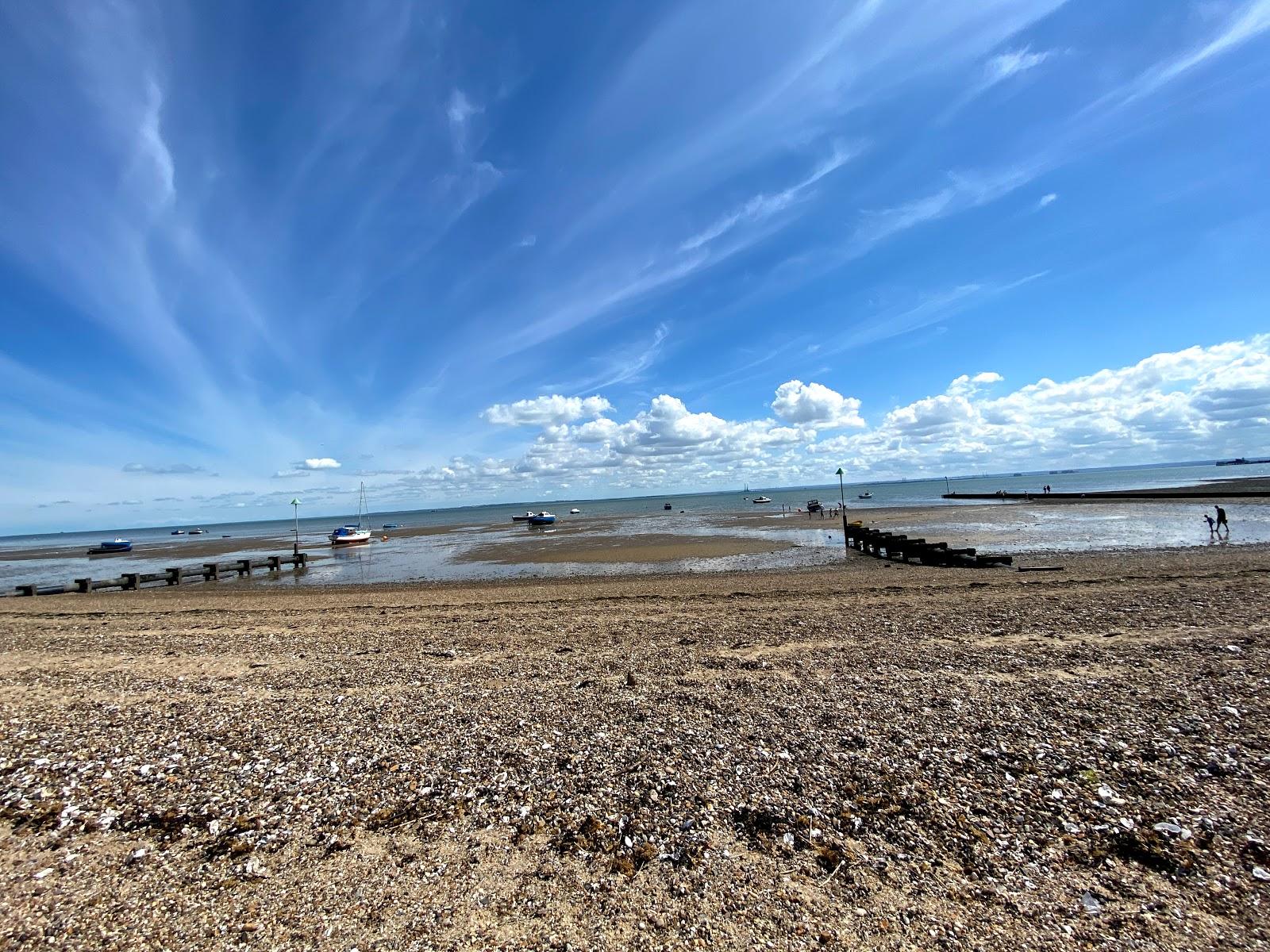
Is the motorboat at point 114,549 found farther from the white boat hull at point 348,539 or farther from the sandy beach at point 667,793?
the sandy beach at point 667,793

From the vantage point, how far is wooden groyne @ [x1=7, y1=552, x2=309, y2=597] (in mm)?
28188

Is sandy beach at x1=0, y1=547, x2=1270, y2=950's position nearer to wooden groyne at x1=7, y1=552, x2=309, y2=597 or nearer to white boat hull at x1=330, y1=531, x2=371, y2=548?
wooden groyne at x1=7, y1=552, x2=309, y2=597

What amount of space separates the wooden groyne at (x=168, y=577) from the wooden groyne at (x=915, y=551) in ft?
125

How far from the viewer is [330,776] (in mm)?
6070

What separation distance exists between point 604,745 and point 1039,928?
4285mm

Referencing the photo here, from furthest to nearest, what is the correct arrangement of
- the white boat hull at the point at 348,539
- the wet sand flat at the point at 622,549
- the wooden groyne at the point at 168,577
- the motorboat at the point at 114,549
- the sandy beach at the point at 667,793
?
1. the motorboat at the point at 114,549
2. the white boat hull at the point at 348,539
3. the wet sand flat at the point at 622,549
4. the wooden groyne at the point at 168,577
5. the sandy beach at the point at 667,793

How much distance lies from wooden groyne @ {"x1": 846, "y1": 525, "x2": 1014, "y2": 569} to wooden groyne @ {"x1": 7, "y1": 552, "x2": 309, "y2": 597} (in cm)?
3820

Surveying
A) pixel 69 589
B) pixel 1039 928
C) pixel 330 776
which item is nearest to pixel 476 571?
pixel 69 589

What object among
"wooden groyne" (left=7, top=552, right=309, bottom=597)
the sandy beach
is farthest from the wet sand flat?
the sandy beach

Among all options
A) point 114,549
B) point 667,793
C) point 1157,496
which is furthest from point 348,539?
point 1157,496

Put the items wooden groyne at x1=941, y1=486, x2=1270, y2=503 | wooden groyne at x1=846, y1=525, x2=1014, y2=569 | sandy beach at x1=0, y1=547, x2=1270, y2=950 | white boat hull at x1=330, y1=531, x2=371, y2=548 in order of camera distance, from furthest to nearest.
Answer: white boat hull at x1=330, y1=531, x2=371, y2=548 → wooden groyne at x1=941, y1=486, x2=1270, y2=503 → wooden groyne at x1=846, y1=525, x2=1014, y2=569 → sandy beach at x1=0, y1=547, x2=1270, y2=950

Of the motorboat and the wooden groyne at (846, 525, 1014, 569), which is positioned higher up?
the motorboat

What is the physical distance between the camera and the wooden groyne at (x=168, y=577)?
92.5ft

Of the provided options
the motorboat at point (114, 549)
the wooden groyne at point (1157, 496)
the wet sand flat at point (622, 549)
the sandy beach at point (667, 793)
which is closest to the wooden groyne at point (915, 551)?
the wet sand flat at point (622, 549)
